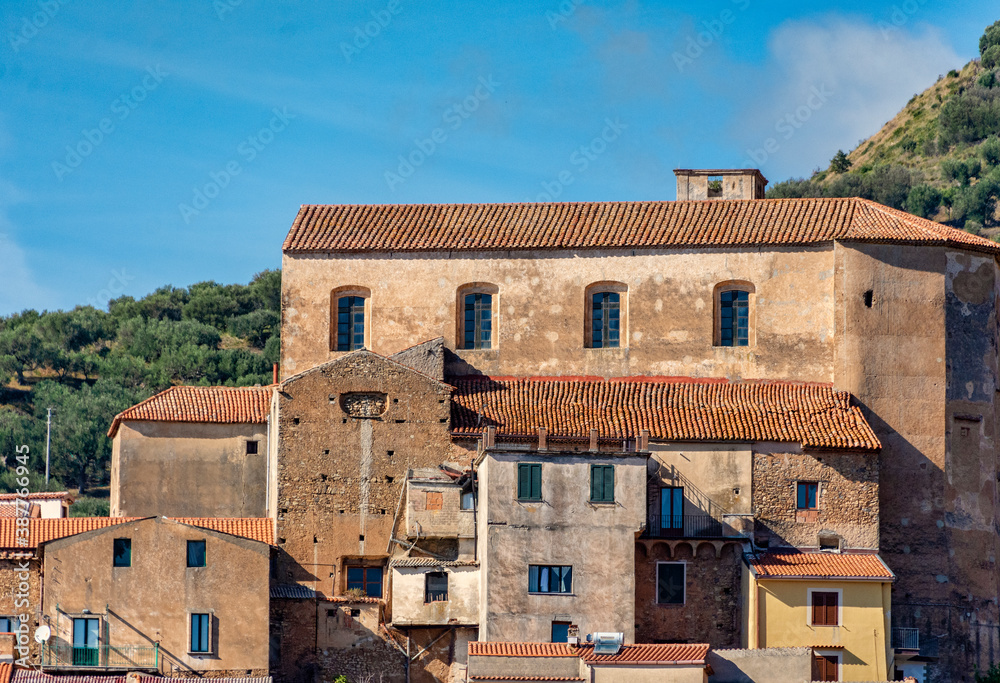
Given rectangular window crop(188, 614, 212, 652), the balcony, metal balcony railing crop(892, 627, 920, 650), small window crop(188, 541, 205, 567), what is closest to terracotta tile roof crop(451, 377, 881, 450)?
metal balcony railing crop(892, 627, 920, 650)

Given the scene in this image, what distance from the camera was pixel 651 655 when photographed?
3881 cm

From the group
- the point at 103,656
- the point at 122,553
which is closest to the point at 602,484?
the point at 122,553

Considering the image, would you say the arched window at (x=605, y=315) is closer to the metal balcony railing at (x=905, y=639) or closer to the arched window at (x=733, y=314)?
the arched window at (x=733, y=314)

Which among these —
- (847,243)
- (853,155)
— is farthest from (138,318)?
(847,243)

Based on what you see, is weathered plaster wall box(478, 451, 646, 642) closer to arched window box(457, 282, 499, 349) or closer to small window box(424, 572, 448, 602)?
small window box(424, 572, 448, 602)

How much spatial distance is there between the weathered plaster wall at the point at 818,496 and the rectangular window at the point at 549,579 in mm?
5931

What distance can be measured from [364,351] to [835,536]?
13.8m

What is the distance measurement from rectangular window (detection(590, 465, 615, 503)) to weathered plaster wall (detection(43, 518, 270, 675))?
8.60 m

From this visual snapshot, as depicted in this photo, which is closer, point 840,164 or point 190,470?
point 190,470

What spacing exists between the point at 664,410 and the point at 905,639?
8968mm

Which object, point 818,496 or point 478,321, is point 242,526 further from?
point 818,496

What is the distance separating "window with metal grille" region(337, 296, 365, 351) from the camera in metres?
49.3

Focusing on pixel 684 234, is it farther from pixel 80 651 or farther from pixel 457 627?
pixel 80 651

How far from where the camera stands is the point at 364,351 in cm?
4497
